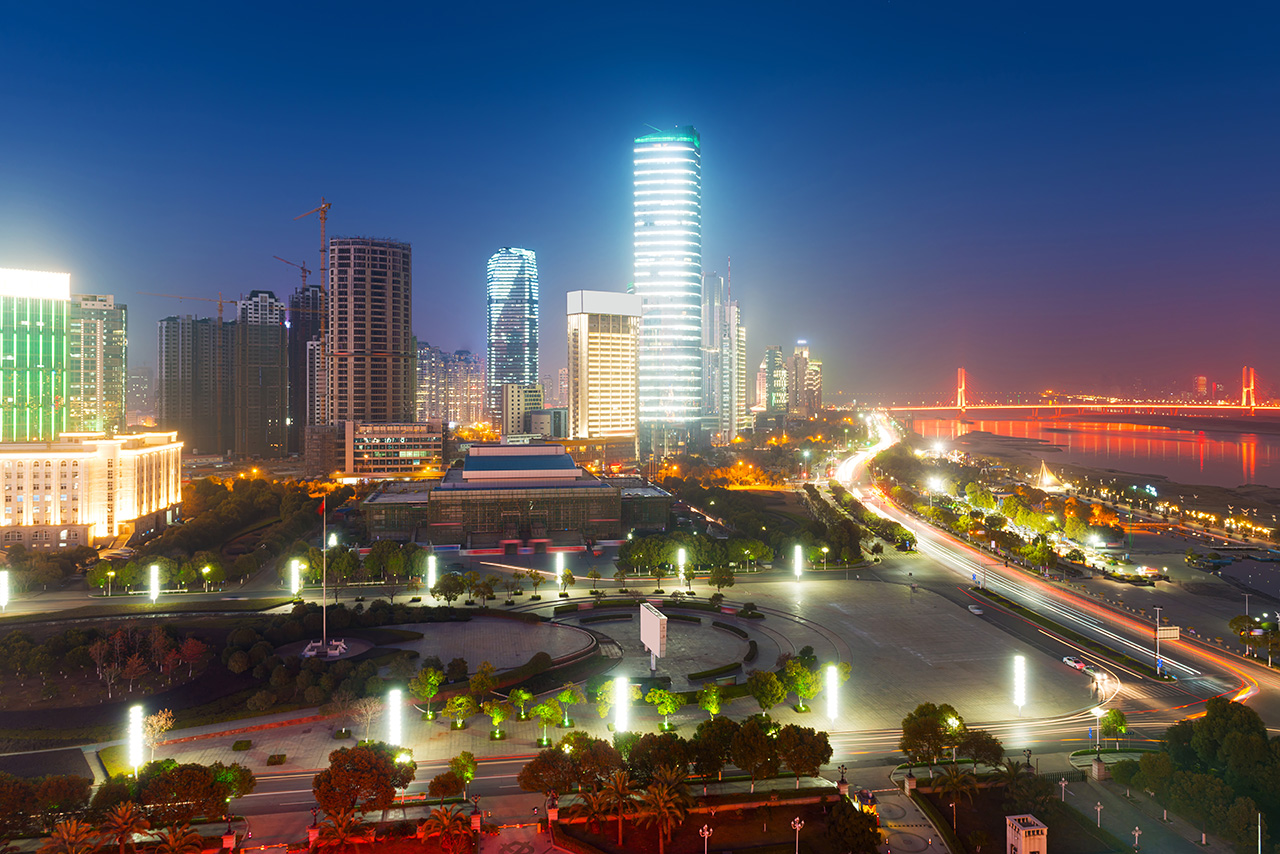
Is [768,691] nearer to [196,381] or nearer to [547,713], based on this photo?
[547,713]

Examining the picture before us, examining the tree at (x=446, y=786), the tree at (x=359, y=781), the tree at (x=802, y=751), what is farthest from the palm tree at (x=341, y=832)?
the tree at (x=802, y=751)

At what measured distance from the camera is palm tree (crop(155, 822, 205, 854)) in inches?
874

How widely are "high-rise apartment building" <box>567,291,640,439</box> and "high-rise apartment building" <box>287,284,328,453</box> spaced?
2165 inches

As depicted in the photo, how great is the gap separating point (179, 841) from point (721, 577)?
36.5 m

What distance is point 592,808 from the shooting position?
24516 millimetres

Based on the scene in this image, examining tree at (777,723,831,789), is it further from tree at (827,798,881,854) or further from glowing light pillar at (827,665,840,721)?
glowing light pillar at (827,665,840,721)

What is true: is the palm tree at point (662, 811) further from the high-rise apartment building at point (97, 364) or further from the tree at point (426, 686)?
the high-rise apartment building at point (97, 364)

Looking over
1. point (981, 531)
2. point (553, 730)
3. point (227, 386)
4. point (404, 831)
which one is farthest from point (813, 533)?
point (227, 386)

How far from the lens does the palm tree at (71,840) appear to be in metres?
21.6

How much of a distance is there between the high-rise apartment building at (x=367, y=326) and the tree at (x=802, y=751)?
10305 centimetres

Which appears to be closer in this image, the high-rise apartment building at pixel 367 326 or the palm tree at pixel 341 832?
the palm tree at pixel 341 832

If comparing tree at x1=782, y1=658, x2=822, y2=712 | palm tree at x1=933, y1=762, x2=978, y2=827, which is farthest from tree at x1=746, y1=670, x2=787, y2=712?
palm tree at x1=933, y1=762, x2=978, y2=827

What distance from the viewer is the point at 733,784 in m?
27.8

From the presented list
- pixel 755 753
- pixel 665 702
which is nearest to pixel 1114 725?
pixel 755 753
